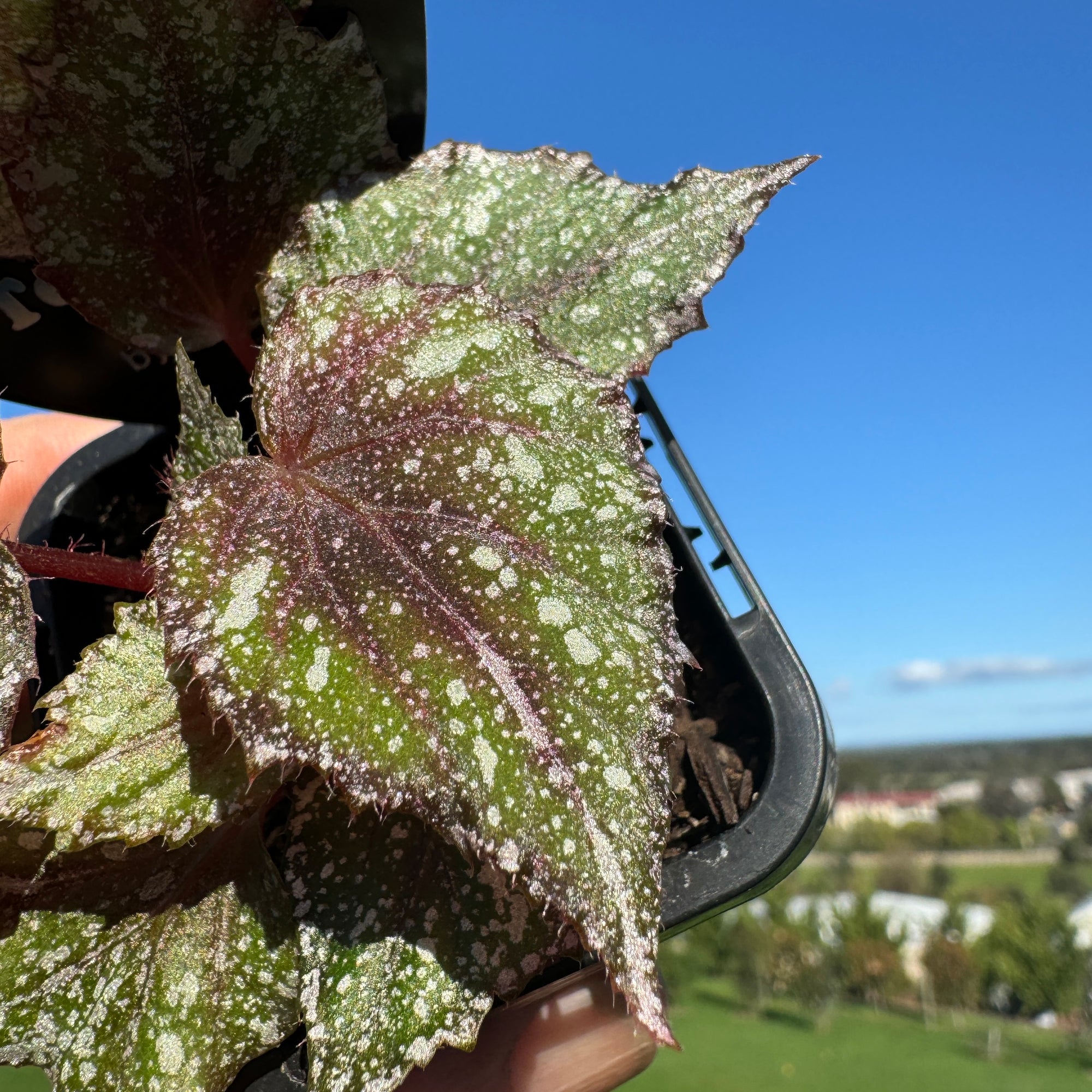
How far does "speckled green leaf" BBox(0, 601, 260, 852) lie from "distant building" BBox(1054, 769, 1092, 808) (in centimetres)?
1838

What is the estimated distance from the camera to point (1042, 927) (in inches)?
409

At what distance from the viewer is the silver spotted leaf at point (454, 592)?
201 millimetres

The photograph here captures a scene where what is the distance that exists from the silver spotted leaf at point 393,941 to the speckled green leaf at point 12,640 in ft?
0.31

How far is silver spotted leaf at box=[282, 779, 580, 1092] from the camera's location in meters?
0.25

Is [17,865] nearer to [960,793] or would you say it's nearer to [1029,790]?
[1029,790]

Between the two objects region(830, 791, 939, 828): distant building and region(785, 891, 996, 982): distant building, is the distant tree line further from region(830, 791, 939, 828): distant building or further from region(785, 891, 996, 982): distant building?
region(830, 791, 939, 828): distant building

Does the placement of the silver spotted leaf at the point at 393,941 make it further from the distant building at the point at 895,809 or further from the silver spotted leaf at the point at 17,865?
the distant building at the point at 895,809

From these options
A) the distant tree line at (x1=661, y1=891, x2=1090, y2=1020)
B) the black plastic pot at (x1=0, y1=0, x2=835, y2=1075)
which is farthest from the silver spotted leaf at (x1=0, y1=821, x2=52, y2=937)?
the distant tree line at (x1=661, y1=891, x2=1090, y2=1020)

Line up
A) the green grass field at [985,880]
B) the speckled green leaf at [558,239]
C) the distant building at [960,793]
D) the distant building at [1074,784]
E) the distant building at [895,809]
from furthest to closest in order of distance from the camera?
1. the distant building at [960,793]
2. the distant building at [895,809]
3. the distant building at [1074,784]
4. the green grass field at [985,880]
5. the speckled green leaf at [558,239]

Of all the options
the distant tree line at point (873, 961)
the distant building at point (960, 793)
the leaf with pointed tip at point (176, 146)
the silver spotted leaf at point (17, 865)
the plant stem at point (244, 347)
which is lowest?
the distant tree line at point (873, 961)

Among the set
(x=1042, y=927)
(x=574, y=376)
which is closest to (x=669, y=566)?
(x=574, y=376)

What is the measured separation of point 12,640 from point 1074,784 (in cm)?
1948

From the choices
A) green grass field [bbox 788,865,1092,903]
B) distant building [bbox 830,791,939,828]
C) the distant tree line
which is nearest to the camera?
the distant tree line

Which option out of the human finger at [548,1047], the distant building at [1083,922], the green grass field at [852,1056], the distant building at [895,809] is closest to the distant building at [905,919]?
the distant building at [1083,922]
